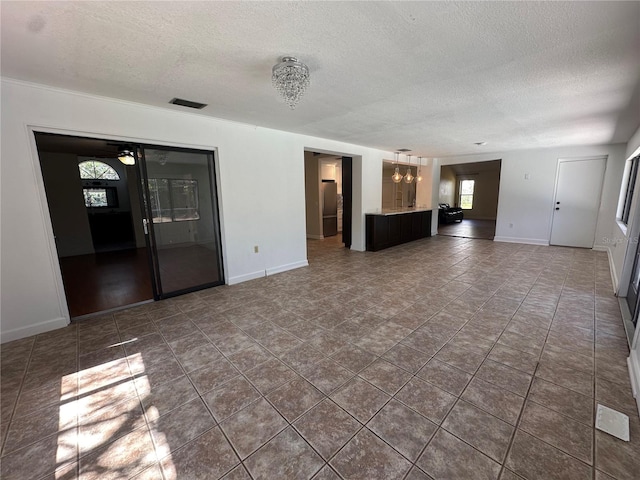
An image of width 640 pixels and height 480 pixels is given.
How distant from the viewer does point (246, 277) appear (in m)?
4.25

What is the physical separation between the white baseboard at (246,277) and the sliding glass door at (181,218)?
164mm

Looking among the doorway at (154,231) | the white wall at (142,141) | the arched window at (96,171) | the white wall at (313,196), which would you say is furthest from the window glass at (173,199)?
the arched window at (96,171)

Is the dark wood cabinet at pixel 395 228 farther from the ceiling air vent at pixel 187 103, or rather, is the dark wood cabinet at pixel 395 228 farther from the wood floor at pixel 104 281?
the wood floor at pixel 104 281

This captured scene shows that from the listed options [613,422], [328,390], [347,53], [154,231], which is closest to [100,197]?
[154,231]

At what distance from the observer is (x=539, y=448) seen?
1419mm

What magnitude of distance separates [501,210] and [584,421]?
6.60m

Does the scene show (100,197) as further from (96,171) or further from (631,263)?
(631,263)

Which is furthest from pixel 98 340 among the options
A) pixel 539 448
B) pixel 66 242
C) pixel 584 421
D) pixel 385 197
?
pixel 385 197

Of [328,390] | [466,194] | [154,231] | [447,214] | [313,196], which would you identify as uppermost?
[313,196]

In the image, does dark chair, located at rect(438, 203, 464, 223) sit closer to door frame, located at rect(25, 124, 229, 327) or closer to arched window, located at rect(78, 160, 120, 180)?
door frame, located at rect(25, 124, 229, 327)

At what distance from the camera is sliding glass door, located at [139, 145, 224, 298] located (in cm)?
341

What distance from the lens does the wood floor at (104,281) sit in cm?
342

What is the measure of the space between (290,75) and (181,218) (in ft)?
8.56

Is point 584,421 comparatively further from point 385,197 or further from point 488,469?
point 385,197
